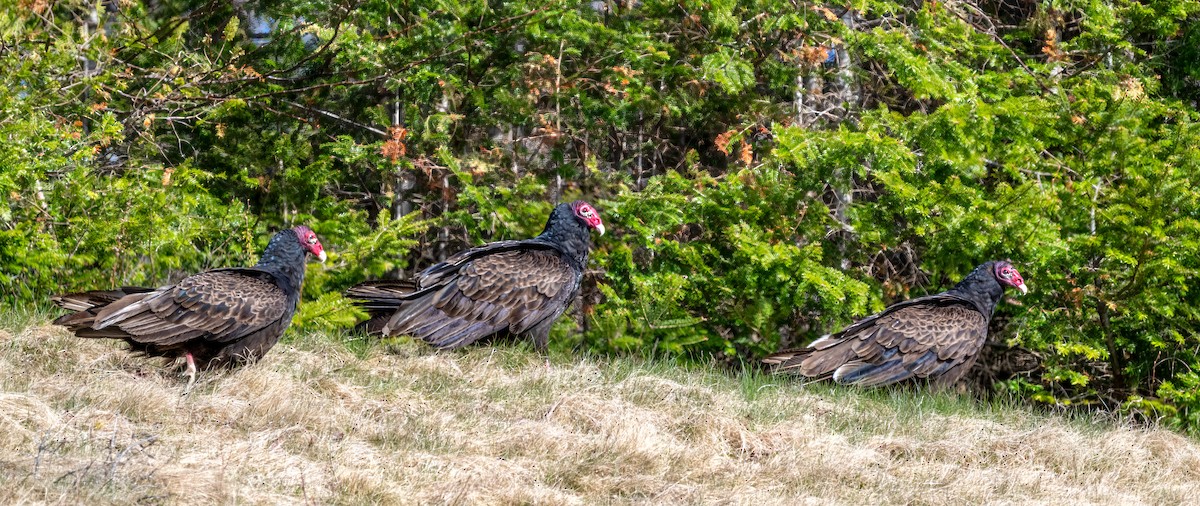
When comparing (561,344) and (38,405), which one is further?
(561,344)

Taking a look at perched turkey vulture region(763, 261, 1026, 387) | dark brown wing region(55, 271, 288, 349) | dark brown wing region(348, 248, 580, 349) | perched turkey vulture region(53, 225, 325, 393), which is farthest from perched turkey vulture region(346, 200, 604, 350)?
perched turkey vulture region(763, 261, 1026, 387)

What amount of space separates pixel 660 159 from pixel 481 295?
4.06 m

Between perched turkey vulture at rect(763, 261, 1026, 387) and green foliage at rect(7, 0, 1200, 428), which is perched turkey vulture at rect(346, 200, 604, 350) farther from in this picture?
perched turkey vulture at rect(763, 261, 1026, 387)

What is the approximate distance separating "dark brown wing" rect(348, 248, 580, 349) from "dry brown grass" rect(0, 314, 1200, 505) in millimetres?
211

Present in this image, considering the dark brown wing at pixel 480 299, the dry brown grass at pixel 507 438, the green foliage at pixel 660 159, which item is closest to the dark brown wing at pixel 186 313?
the dry brown grass at pixel 507 438


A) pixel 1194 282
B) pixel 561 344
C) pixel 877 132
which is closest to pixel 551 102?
pixel 561 344

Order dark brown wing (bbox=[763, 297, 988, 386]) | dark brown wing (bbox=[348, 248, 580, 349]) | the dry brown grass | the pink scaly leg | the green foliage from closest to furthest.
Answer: the dry brown grass
the pink scaly leg
dark brown wing (bbox=[348, 248, 580, 349])
dark brown wing (bbox=[763, 297, 988, 386])
the green foliage

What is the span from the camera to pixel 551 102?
993cm

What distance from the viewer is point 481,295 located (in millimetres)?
7414

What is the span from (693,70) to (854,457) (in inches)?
198

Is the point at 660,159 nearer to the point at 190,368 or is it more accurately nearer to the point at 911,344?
the point at 911,344

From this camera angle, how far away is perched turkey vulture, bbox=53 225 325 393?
18.7 feet

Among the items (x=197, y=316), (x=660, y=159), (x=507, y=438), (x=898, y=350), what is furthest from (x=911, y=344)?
(x=197, y=316)

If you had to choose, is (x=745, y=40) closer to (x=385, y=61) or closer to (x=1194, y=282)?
(x=385, y=61)
